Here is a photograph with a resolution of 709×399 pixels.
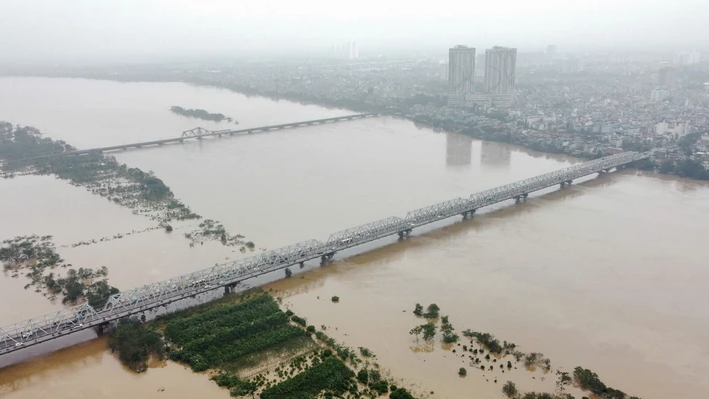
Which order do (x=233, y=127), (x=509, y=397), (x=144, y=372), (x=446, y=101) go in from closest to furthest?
(x=509, y=397) < (x=144, y=372) < (x=233, y=127) < (x=446, y=101)

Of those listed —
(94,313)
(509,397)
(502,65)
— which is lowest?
(509,397)

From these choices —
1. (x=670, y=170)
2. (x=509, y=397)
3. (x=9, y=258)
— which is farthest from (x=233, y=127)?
(x=509, y=397)

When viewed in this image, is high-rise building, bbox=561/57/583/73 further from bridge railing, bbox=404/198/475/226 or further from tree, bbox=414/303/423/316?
tree, bbox=414/303/423/316

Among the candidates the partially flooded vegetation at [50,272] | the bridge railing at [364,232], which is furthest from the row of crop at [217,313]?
the bridge railing at [364,232]

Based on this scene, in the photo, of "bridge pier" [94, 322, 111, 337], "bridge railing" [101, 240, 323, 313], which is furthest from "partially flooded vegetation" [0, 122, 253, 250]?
"bridge pier" [94, 322, 111, 337]

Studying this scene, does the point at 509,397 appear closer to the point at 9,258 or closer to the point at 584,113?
the point at 9,258

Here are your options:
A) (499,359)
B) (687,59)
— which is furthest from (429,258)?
(687,59)


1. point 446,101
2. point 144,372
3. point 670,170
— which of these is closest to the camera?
point 144,372
